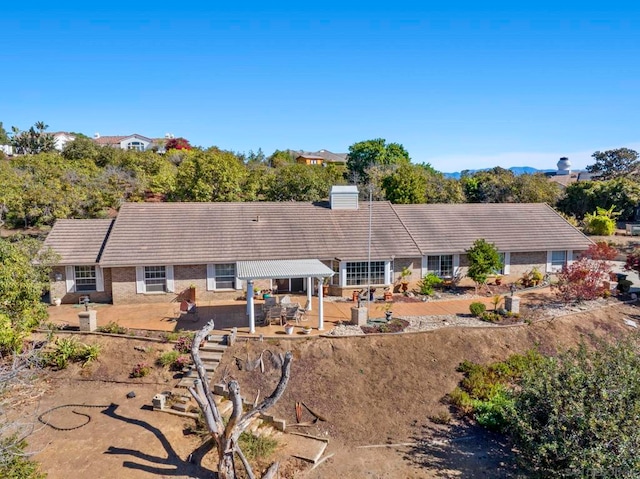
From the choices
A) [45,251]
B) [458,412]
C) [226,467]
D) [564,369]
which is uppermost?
[45,251]

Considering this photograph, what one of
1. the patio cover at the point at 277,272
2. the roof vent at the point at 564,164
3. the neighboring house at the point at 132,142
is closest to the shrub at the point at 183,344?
the patio cover at the point at 277,272

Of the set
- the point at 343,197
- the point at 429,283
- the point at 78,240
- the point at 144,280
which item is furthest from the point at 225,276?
the point at 429,283

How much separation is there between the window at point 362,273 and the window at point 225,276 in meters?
6.49

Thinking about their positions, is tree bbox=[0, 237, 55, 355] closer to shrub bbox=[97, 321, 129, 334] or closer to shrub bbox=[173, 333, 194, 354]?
shrub bbox=[97, 321, 129, 334]

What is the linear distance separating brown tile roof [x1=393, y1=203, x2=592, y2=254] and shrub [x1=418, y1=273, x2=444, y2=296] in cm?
164

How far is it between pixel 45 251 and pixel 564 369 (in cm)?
2149

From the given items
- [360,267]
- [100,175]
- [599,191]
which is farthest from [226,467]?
[599,191]

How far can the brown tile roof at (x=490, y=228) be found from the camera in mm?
26219

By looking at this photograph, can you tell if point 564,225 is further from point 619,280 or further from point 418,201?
point 418,201

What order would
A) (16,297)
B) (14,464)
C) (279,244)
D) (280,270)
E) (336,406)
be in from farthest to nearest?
(279,244)
(280,270)
(16,297)
(336,406)
(14,464)

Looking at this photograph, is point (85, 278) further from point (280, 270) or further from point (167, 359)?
point (280, 270)

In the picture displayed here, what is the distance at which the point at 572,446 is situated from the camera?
9.23 metres

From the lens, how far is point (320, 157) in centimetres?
10431

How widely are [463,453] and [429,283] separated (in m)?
12.5
